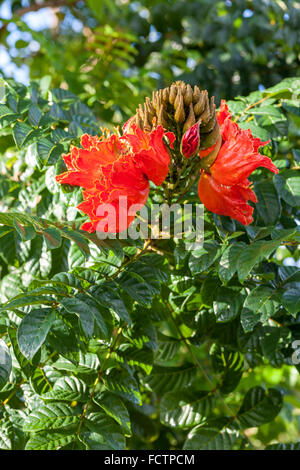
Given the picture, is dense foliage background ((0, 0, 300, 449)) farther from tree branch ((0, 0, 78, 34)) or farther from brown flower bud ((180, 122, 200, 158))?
tree branch ((0, 0, 78, 34))

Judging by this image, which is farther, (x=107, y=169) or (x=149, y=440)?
(x=149, y=440)

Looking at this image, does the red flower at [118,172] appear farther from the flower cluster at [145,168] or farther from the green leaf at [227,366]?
the green leaf at [227,366]

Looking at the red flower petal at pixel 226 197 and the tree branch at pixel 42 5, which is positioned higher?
the tree branch at pixel 42 5

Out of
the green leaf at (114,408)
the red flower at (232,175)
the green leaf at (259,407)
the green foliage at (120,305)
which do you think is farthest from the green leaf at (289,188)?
the green leaf at (114,408)

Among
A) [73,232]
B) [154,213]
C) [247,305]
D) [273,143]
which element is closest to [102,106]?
[273,143]

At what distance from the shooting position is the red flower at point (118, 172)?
0.97 m

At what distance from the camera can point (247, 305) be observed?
99cm

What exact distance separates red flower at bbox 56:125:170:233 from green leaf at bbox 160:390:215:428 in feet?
1.62

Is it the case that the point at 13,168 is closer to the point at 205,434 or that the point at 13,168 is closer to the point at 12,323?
the point at 12,323

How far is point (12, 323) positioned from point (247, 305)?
0.47 metres

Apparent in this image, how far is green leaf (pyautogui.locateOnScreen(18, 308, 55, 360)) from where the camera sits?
833 millimetres

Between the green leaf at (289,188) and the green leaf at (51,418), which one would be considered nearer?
the green leaf at (51,418)

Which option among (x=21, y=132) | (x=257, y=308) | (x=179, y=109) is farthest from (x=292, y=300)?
(x=21, y=132)

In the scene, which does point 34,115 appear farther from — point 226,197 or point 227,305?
point 227,305
